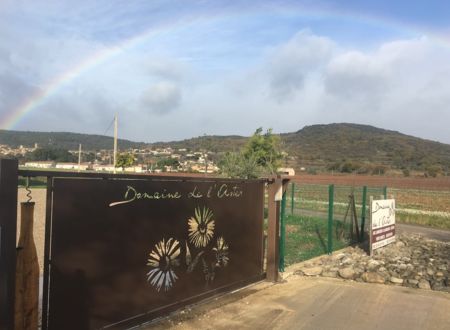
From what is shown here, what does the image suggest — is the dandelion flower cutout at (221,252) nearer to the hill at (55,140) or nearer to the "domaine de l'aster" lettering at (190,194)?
the "domaine de l'aster" lettering at (190,194)

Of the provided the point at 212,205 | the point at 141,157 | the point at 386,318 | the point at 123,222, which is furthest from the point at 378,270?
the point at 141,157

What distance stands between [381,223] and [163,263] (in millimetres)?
7072

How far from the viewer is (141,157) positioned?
444ft

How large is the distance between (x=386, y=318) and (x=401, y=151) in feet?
327

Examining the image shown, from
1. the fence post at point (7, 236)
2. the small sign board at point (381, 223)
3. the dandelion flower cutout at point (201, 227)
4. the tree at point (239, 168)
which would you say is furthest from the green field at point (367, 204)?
the fence post at point (7, 236)

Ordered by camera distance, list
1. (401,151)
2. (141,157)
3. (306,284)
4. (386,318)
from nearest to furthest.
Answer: (386,318) → (306,284) → (401,151) → (141,157)

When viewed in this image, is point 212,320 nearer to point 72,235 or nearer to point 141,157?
point 72,235

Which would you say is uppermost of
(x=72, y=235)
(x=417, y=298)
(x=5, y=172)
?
(x=5, y=172)

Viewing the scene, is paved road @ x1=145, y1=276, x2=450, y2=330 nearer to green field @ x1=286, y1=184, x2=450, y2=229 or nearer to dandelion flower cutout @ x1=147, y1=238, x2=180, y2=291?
dandelion flower cutout @ x1=147, y1=238, x2=180, y2=291

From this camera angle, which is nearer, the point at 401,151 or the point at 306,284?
the point at 306,284

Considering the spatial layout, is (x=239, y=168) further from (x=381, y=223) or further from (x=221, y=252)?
(x=221, y=252)

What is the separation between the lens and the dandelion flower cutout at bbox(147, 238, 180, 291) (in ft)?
17.4

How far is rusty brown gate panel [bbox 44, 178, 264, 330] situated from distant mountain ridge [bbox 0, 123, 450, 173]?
7255 cm

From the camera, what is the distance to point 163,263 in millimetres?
5500
